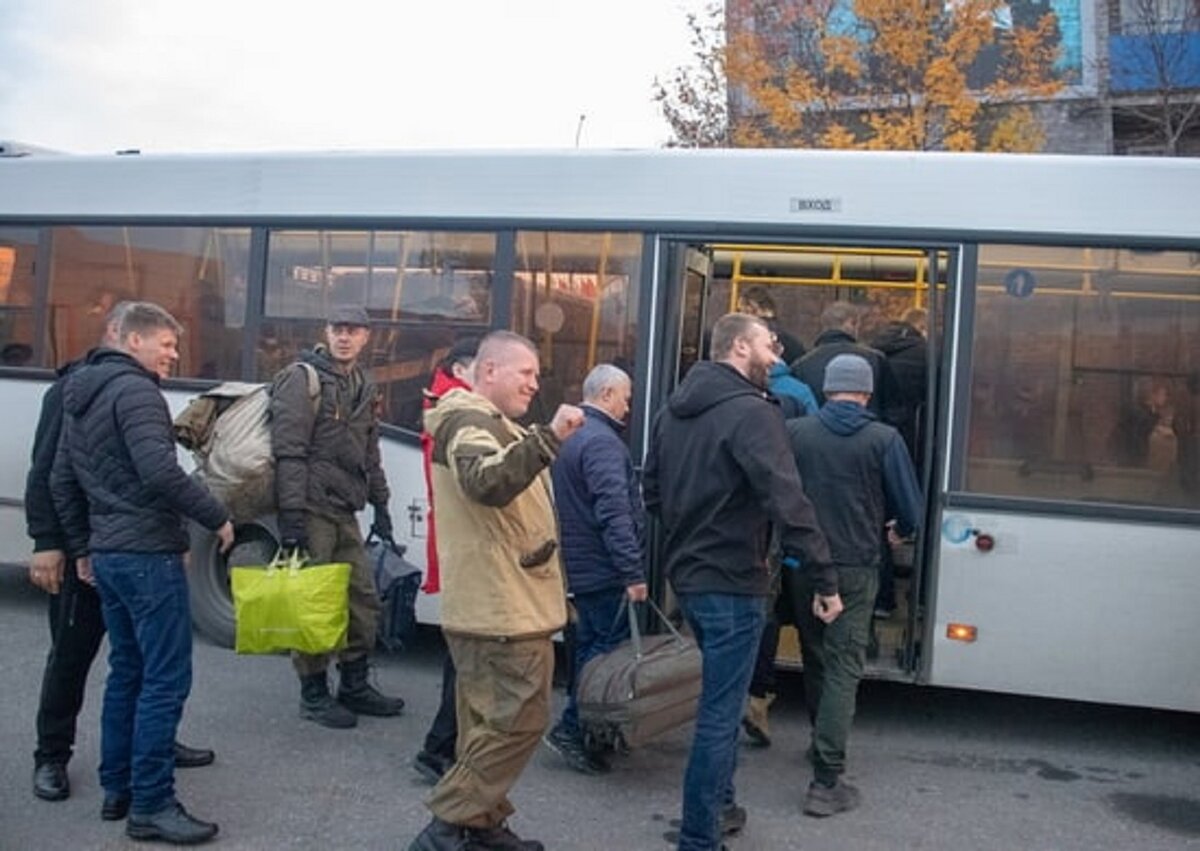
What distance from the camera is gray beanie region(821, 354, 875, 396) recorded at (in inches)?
197

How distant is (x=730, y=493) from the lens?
4105mm

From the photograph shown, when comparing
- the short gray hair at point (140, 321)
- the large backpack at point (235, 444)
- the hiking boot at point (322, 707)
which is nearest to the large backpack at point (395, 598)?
the hiking boot at point (322, 707)

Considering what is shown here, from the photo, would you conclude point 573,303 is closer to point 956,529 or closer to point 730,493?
point 956,529

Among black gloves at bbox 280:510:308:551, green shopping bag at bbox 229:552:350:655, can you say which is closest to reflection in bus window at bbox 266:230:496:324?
black gloves at bbox 280:510:308:551

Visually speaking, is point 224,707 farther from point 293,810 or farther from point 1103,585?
point 1103,585

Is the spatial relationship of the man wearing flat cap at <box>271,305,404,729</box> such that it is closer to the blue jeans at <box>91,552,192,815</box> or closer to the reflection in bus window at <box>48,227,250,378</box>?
the blue jeans at <box>91,552,192,815</box>

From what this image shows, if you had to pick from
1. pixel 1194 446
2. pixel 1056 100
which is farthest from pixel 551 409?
pixel 1056 100

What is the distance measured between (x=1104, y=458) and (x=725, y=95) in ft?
38.5

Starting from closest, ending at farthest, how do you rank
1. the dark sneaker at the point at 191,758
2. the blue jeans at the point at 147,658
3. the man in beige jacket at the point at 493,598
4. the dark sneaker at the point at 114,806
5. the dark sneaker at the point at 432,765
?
the man in beige jacket at the point at 493,598 < the blue jeans at the point at 147,658 < the dark sneaker at the point at 114,806 < the dark sneaker at the point at 432,765 < the dark sneaker at the point at 191,758

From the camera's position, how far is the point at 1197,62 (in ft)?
52.3

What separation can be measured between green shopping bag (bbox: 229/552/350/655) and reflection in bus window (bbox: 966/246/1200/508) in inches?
119

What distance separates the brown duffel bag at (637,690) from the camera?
4.82 metres

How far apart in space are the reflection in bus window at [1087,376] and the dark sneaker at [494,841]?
111 inches

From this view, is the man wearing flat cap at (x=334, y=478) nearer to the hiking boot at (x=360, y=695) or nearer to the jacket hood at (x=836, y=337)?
the hiking boot at (x=360, y=695)
